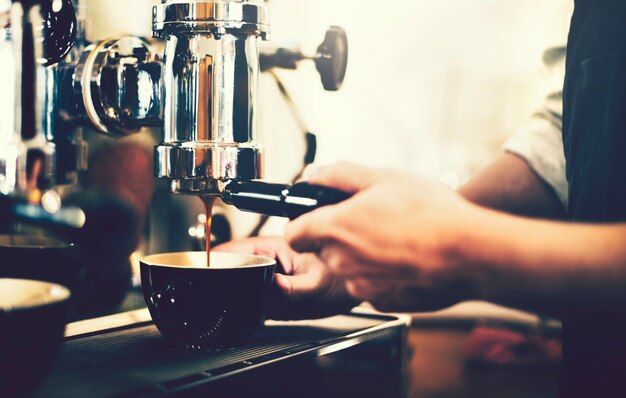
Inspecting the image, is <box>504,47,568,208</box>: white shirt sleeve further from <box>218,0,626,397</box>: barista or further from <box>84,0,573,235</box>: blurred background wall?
<box>84,0,573,235</box>: blurred background wall

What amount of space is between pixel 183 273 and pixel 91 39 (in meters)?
0.29

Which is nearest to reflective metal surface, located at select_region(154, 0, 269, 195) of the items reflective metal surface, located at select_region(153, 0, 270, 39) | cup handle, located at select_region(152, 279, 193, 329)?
reflective metal surface, located at select_region(153, 0, 270, 39)

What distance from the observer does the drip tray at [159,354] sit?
0.44 meters

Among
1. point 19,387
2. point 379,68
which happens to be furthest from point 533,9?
point 19,387

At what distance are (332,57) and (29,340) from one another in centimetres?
48

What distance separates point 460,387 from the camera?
1.09 m

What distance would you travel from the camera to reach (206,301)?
509 millimetres

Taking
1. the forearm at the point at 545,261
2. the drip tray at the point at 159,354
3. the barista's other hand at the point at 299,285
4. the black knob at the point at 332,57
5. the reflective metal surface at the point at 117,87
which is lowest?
the drip tray at the point at 159,354

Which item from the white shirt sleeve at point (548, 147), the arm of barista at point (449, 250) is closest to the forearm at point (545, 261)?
the arm of barista at point (449, 250)

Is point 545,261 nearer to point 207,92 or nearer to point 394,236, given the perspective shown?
point 394,236

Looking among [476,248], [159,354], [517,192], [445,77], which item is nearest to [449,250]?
[476,248]

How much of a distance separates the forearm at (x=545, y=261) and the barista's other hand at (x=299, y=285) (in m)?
0.20

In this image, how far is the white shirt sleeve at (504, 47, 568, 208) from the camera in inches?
30.0

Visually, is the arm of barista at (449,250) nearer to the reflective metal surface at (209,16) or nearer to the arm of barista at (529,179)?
the reflective metal surface at (209,16)
